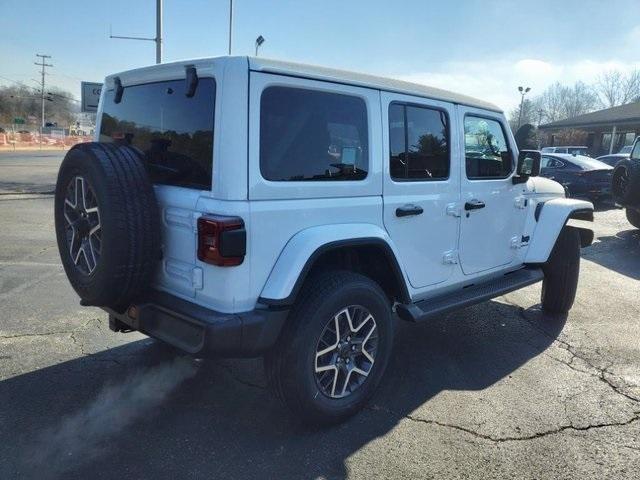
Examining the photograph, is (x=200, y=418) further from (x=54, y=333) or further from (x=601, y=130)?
(x=601, y=130)

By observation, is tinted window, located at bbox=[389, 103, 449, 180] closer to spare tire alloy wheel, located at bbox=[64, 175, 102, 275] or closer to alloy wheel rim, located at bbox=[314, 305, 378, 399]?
alloy wheel rim, located at bbox=[314, 305, 378, 399]

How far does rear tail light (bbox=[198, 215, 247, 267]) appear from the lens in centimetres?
243

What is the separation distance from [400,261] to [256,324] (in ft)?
3.81

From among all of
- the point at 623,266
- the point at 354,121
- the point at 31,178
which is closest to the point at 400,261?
the point at 354,121

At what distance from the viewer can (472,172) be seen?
392 cm

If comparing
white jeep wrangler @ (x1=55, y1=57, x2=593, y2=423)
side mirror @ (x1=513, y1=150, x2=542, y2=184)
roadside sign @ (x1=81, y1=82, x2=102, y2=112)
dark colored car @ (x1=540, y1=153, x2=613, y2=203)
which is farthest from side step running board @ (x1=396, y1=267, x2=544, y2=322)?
roadside sign @ (x1=81, y1=82, x2=102, y2=112)

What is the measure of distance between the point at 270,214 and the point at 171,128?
83 centimetres

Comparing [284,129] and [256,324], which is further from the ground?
[284,129]

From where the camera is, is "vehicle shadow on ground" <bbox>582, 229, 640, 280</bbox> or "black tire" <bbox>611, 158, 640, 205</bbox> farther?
"black tire" <bbox>611, 158, 640, 205</bbox>

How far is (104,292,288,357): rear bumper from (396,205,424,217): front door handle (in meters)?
1.05

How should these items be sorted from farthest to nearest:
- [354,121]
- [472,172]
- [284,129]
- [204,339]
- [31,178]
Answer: [31,178]
[472,172]
[354,121]
[284,129]
[204,339]

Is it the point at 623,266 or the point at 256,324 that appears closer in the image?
the point at 256,324

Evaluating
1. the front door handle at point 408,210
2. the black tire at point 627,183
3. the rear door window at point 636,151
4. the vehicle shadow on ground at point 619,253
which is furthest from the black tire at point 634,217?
the front door handle at point 408,210

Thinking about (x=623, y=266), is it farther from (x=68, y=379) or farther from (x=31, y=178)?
(x=31, y=178)
